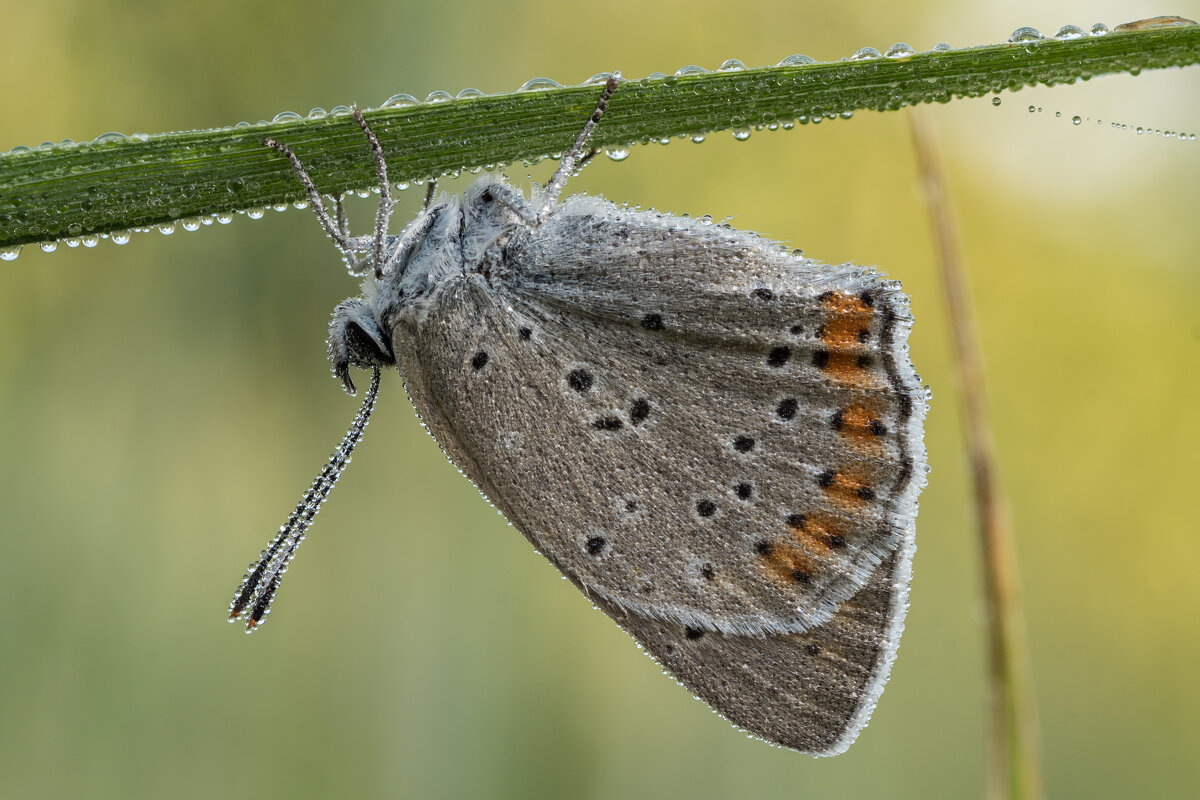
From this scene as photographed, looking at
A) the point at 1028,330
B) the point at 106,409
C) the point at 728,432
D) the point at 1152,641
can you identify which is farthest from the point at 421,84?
the point at 1152,641

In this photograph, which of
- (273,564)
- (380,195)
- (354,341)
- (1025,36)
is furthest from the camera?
(354,341)

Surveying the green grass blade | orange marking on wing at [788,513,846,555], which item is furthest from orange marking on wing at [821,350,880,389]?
the green grass blade

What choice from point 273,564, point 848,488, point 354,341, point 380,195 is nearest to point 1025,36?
point 848,488

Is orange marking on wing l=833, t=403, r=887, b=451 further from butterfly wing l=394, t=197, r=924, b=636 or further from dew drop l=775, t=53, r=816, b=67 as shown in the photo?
dew drop l=775, t=53, r=816, b=67

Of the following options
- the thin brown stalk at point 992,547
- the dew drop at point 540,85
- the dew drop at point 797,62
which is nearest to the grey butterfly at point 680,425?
the thin brown stalk at point 992,547

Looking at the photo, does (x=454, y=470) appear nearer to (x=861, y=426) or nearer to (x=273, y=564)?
(x=273, y=564)
